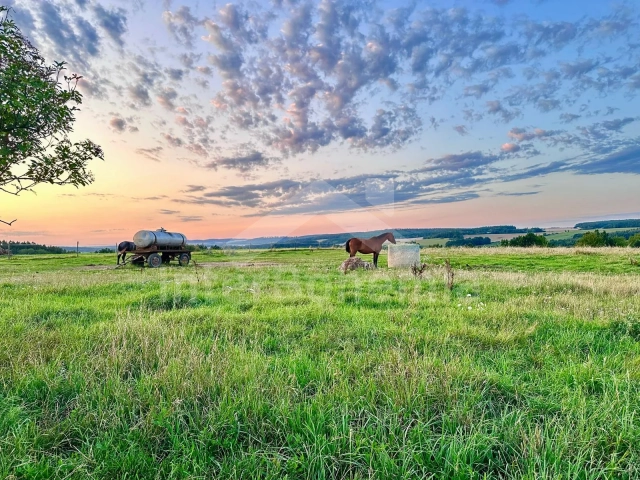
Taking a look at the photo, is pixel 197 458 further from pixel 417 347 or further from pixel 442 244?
pixel 442 244

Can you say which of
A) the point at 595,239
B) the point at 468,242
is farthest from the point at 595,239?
the point at 468,242

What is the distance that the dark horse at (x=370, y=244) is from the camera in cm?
2102

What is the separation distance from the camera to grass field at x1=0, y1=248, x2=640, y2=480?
7.49ft

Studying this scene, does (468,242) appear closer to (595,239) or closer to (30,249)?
(595,239)

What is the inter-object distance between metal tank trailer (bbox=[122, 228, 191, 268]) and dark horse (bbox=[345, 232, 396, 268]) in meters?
14.5

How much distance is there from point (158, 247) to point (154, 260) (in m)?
1.06

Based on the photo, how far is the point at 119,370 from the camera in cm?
374

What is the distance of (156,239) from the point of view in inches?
953

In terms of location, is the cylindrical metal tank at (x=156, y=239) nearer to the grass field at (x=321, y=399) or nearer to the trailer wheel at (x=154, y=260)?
the trailer wheel at (x=154, y=260)

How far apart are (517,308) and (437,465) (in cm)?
584

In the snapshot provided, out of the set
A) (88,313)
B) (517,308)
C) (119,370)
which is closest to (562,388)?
(517,308)

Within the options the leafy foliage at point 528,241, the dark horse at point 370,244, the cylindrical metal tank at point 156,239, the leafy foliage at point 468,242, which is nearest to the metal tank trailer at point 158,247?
the cylindrical metal tank at point 156,239

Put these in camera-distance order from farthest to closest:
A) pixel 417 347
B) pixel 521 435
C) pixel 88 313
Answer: pixel 88 313
pixel 417 347
pixel 521 435

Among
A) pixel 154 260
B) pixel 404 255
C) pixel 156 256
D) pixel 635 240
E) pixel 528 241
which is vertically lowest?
pixel 635 240
